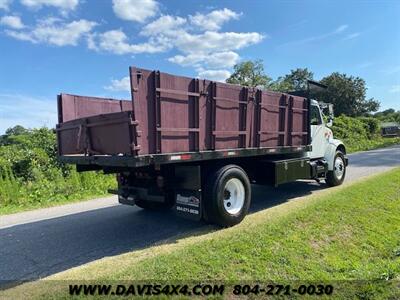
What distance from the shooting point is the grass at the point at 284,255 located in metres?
4.39

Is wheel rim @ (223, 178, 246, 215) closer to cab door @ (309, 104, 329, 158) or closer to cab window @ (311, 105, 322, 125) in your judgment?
cab door @ (309, 104, 329, 158)

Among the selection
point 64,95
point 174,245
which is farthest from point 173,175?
point 64,95

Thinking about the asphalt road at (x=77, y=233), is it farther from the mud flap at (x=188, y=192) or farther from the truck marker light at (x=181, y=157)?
the truck marker light at (x=181, y=157)

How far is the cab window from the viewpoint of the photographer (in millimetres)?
9781

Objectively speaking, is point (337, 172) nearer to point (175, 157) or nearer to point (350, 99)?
point (175, 157)

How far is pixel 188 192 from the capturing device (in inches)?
244

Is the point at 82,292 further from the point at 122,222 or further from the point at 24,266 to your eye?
the point at 122,222

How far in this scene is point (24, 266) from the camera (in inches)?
197

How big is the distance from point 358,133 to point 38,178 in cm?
3535

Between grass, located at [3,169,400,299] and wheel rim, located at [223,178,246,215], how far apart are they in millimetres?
343

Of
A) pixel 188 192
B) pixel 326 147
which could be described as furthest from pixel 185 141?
pixel 326 147

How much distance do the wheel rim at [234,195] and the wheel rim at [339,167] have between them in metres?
4.91

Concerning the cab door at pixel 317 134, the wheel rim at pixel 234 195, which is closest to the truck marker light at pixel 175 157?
the wheel rim at pixel 234 195

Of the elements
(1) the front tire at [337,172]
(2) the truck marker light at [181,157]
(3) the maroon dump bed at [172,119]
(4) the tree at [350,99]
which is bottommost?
(1) the front tire at [337,172]
